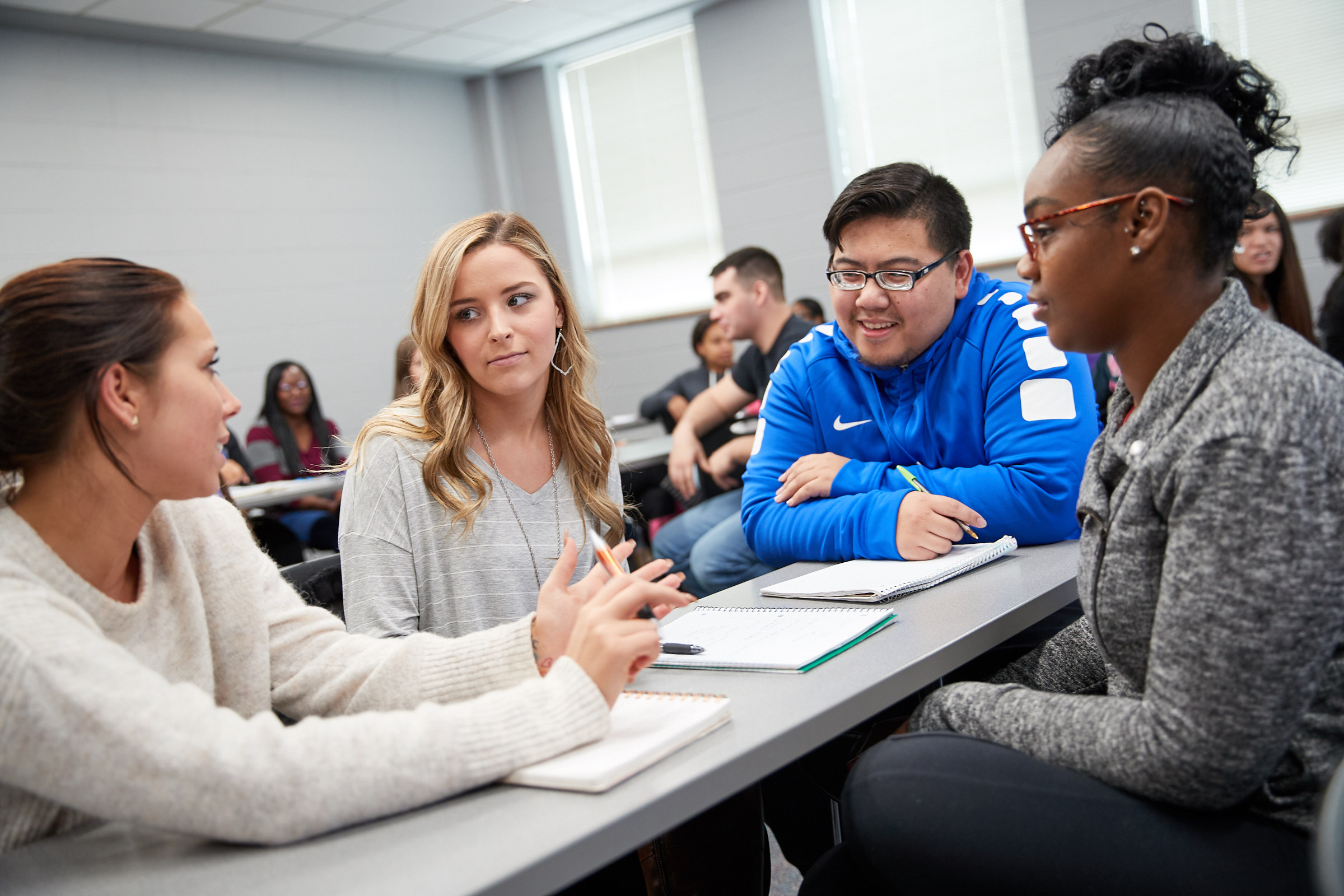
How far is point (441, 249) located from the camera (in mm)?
1623

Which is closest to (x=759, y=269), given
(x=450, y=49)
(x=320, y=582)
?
(x=320, y=582)

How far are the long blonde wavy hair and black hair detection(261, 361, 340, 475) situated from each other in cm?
356

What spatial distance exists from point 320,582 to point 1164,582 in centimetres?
133

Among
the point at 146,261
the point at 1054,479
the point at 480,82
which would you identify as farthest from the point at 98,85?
the point at 1054,479

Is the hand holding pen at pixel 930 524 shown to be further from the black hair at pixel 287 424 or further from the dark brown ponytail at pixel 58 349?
the black hair at pixel 287 424

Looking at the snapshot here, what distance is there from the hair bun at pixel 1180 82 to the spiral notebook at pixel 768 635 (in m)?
0.64

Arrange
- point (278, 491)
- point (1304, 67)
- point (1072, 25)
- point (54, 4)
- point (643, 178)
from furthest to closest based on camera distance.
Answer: point (643, 178)
point (1072, 25)
point (54, 4)
point (1304, 67)
point (278, 491)

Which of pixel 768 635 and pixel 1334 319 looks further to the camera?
pixel 1334 319

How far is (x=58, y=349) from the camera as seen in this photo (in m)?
0.88

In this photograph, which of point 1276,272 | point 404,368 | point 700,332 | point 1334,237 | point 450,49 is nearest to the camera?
point 1276,272

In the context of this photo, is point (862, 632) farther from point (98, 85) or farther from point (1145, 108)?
point (98, 85)

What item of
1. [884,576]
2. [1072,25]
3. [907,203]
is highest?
[1072,25]

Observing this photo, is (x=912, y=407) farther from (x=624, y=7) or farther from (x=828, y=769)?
(x=624, y=7)

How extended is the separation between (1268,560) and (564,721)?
616mm
